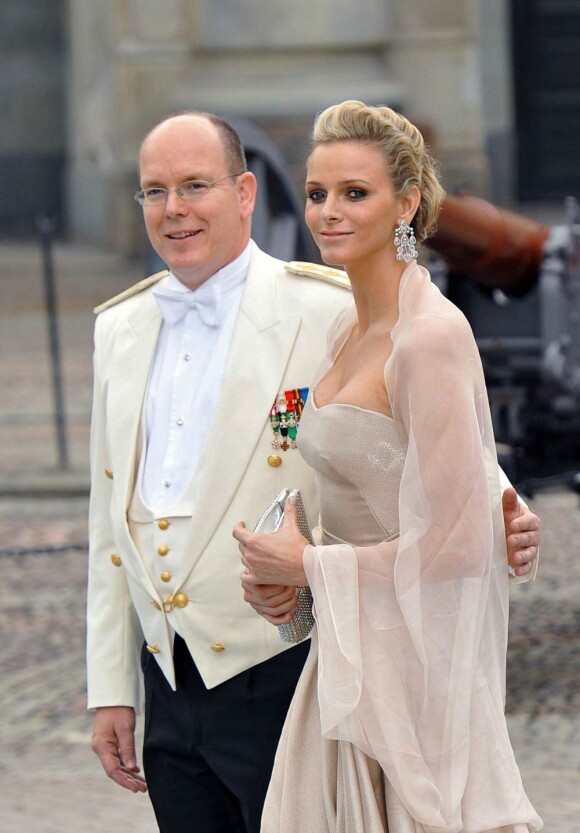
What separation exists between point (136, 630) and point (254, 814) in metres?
0.44

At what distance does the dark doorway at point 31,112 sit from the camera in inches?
854

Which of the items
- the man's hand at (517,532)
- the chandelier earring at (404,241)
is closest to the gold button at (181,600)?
the man's hand at (517,532)

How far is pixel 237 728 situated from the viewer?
2.67 metres

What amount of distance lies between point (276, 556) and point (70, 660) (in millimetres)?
3719

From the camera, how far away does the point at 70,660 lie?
5.88 m

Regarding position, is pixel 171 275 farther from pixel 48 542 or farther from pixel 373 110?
pixel 48 542

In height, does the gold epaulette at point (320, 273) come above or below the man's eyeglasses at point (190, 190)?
below

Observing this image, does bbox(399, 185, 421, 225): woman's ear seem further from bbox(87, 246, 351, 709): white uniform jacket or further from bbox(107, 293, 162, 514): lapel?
bbox(107, 293, 162, 514): lapel

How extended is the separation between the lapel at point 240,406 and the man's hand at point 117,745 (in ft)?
1.18

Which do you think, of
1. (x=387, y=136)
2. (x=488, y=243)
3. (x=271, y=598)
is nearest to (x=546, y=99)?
(x=488, y=243)

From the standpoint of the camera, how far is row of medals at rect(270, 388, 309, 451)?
268cm

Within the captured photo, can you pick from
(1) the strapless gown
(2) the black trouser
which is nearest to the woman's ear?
(1) the strapless gown

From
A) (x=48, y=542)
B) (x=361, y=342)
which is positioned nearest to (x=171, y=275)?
(x=361, y=342)

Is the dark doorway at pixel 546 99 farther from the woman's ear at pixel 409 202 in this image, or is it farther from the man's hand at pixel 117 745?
the woman's ear at pixel 409 202
